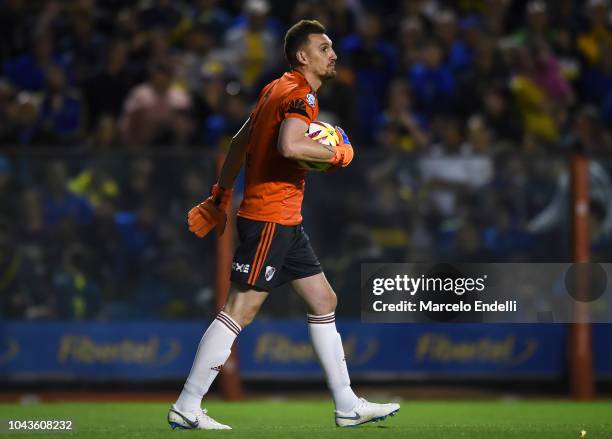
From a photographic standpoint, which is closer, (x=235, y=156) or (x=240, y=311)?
(x=240, y=311)

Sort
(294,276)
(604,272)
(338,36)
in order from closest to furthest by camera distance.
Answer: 1. (294,276)
2. (604,272)
3. (338,36)

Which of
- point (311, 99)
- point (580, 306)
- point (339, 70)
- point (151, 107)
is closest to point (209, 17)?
point (151, 107)

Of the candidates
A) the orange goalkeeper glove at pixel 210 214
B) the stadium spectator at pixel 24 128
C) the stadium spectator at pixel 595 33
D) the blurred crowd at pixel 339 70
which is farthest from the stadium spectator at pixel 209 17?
the orange goalkeeper glove at pixel 210 214

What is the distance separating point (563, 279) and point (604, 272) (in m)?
0.42

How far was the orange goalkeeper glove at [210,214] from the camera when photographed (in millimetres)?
7625

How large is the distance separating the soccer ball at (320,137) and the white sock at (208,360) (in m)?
1.04

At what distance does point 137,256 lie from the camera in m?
11.7

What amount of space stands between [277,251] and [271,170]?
486 millimetres

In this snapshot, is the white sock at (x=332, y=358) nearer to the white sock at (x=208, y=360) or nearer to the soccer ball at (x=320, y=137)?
the white sock at (x=208, y=360)

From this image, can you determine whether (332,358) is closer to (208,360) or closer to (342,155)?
(208,360)

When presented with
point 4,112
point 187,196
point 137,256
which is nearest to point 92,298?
point 137,256

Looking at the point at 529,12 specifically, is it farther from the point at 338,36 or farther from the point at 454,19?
the point at 338,36

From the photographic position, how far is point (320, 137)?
6973 mm

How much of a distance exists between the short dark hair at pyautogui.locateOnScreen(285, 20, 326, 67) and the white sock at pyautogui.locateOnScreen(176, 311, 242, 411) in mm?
1621
